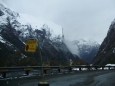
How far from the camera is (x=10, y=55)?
200m

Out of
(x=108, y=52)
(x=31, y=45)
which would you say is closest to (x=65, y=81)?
(x=31, y=45)

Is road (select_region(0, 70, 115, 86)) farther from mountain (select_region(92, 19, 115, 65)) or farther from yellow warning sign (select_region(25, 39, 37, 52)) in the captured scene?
mountain (select_region(92, 19, 115, 65))

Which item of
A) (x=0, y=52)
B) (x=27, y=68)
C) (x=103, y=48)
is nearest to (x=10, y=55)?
(x=0, y=52)

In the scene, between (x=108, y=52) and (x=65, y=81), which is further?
(x=108, y=52)

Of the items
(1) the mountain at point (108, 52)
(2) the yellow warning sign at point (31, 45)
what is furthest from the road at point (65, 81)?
(1) the mountain at point (108, 52)

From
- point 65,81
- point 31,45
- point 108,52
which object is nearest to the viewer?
point 31,45

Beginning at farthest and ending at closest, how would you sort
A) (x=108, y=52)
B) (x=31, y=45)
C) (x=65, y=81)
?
(x=108, y=52) → (x=65, y=81) → (x=31, y=45)

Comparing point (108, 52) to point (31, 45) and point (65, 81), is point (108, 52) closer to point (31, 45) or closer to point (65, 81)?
point (65, 81)

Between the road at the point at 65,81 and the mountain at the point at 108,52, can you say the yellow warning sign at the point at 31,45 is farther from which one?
the mountain at the point at 108,52

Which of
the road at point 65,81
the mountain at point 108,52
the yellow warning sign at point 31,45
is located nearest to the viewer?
the yellow warning sign at point 31,45

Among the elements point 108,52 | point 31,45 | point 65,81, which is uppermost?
point 108,52

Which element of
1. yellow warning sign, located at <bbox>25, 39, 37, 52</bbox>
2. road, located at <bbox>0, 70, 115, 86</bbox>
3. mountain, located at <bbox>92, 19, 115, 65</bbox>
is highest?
mountain, located at <bbox>92, 19, 115, 65</bbox>

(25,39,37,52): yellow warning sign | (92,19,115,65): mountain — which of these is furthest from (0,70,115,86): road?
(92,19,115,65): mountain

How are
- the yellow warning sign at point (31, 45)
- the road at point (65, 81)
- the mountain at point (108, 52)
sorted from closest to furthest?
the yellow warning sign at point (31, 45) → the road at point (65, 81) → the mountain at point (108, 52)
